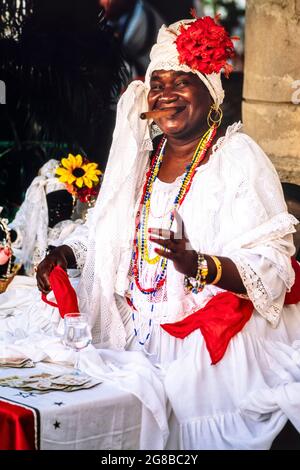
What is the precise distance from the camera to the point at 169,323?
14.5 ft

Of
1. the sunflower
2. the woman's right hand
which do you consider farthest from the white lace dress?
the sunflower

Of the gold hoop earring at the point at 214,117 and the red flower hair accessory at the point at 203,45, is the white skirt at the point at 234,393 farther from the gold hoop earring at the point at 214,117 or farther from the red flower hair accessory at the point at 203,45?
the red flower hair accessory at the point at 203,45

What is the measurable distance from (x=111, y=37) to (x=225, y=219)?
280 cm

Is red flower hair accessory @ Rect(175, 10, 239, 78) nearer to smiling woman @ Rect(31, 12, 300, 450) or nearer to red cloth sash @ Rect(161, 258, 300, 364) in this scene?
smiling woman @ Rect(31, 12, 300, 450)

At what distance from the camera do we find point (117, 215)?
15.4 ft

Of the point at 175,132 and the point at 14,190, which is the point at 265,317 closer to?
the point at 175,132

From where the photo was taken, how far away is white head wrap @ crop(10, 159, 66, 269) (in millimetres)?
5973

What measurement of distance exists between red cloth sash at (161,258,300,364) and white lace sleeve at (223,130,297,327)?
0.26ft

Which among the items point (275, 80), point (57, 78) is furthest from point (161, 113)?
point (57, 78)

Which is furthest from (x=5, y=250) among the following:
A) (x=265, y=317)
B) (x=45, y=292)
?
(x=265, y=317)

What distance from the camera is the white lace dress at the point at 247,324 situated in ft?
13.3

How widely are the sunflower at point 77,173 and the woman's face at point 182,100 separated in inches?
47.1

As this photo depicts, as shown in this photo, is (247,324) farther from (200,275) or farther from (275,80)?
(275,80)

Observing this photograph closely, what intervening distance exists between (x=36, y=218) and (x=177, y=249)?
231 centimetres
